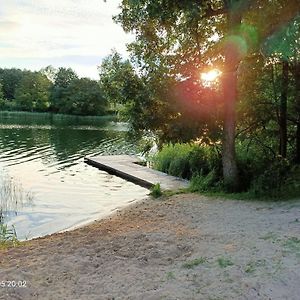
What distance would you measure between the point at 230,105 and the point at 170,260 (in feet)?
20.8

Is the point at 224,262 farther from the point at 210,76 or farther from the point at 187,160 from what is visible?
the point at 187,160

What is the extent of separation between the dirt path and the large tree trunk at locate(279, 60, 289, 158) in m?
4.43

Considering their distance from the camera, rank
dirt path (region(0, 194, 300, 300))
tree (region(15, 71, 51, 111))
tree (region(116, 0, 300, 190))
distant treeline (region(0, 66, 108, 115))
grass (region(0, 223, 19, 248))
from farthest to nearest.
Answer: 1. tree (region(15, 71, 51, 111))
2. distant treeline (region(0, 66, 108, 115))
3. tree (region(116, 0, 300, 190))
4. grass (region(0, 223, 19, 248))
5. dirt path (region(0, 194, 300, 300))

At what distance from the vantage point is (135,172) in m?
18.5

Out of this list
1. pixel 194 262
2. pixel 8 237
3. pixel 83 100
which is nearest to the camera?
pixel 194 262

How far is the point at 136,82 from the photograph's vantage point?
11570 millimetres

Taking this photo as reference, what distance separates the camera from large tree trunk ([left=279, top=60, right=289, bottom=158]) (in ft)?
39.8

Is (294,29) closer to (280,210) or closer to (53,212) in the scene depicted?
(280,210)

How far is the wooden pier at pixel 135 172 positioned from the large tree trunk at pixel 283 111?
352 cm

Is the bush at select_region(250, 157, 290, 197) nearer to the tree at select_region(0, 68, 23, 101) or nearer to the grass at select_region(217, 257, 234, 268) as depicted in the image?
the grass at select_region(217, 257, 234, 268)

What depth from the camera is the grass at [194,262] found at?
5403 mm

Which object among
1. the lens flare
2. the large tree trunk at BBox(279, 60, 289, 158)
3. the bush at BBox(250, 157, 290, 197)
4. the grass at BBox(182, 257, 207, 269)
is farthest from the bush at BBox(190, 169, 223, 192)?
the grass at BBox(182, 257, 207, 269)

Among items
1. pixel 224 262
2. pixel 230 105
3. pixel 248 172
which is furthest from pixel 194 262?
pixel 248 172

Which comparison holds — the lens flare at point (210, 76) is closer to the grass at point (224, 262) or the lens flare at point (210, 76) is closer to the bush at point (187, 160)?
the bush at point (187, 160)
